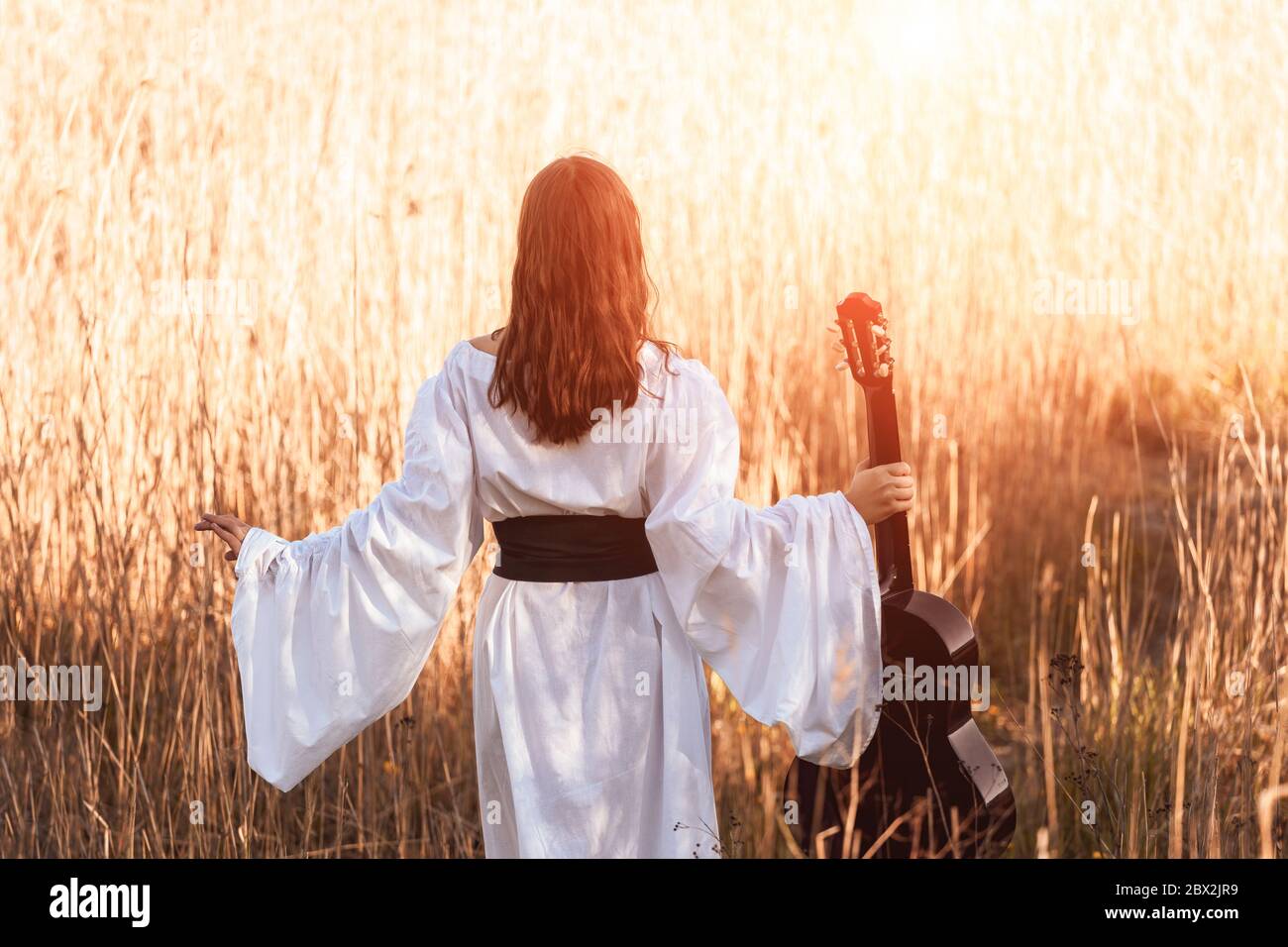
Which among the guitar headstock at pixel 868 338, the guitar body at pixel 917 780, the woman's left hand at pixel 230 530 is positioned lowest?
the guitar body at pixel 917 780

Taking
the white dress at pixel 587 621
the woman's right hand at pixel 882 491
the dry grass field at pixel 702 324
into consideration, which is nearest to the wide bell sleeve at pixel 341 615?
the white dress at pixel 587 621

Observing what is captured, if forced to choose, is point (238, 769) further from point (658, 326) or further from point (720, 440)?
point (658, 326)

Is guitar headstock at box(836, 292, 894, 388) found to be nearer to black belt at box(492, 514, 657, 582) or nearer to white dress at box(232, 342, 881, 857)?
white dress at box(232, 342, 881, 857)

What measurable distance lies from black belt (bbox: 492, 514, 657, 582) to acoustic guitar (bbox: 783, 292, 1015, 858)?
391mm

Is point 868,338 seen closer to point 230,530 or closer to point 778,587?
point 778,587

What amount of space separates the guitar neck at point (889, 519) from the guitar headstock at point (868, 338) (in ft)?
0.08

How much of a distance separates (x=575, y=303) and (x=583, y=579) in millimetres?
430

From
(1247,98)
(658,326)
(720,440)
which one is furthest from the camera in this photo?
(1247,98)

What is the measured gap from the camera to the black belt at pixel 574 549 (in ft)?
6.81

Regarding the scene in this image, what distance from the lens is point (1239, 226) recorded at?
147 inches

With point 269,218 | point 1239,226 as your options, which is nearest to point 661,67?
point 269,218

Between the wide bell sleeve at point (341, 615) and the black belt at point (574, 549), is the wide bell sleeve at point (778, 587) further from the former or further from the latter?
the wide bell sleeve at point (341, 615)

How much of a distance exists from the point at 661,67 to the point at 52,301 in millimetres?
1943

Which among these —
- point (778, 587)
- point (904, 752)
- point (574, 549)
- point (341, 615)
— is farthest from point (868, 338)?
point (341, 615)
